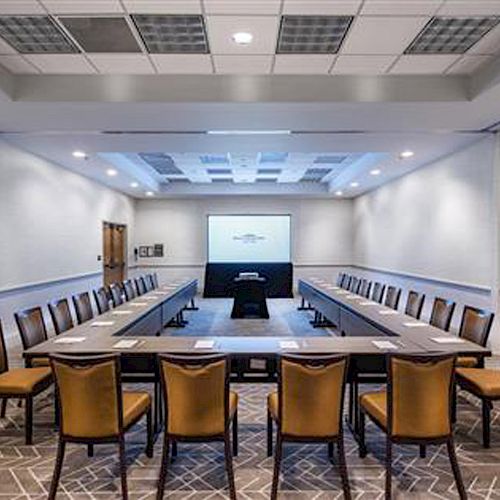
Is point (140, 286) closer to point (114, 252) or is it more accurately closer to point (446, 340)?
point (114, 252)

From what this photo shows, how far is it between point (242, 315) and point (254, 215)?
5237 mm

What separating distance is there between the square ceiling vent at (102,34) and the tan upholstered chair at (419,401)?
3.03 metres

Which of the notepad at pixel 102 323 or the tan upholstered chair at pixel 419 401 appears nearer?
the tan upholstered chair at pixel 419 401

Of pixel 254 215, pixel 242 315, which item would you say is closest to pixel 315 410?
pixel 242 315

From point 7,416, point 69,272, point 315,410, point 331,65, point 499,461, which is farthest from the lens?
point 69,272

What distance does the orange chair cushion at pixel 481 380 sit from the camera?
3365 mm

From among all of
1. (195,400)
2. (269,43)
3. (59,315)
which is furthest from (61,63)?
(195,400)

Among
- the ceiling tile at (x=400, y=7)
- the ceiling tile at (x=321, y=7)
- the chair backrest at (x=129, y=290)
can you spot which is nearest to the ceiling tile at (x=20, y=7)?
the ceiling tile at (x=321, y=7)

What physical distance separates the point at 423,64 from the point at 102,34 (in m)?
2.78

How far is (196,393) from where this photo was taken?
2.71 m

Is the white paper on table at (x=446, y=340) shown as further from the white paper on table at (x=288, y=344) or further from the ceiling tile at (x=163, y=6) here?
the ceiling tile at (x=163, y=6)

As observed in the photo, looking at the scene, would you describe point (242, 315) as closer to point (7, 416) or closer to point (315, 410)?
point (7, 416)

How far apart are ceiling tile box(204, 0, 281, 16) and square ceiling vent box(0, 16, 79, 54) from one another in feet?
3.93

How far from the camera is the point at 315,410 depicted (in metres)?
2.71
